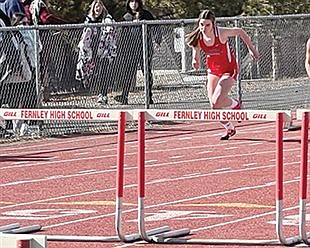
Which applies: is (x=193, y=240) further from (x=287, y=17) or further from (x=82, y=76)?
(x=287, y=17)

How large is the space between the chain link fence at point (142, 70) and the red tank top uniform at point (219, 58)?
366cm

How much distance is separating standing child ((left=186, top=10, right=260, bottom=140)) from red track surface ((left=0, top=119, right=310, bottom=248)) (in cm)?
83

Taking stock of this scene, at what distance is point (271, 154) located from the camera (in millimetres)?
16359

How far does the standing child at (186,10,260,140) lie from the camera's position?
56.7 feet

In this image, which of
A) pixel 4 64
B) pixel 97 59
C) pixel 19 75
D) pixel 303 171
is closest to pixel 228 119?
pixel 303 171

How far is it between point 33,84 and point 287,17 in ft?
18.0

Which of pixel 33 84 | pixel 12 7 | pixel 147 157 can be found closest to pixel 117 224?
pixel 147 157

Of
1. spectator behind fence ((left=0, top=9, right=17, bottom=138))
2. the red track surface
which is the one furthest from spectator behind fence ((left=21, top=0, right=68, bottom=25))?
the red track surface

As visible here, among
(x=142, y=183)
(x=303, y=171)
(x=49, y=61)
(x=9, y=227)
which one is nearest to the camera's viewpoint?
(x=303, y=171)

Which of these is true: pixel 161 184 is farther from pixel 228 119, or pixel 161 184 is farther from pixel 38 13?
pixel 38 13

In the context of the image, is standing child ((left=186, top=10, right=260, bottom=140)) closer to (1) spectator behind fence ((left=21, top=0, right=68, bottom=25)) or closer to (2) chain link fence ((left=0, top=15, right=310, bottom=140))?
(2) chain link fence ((left=0, top=15, right=310, bottom=140))

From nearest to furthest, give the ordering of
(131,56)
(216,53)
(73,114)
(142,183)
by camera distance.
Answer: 1. (142,183)
2. (73,114)
3. (216,53)
4. (131,56)

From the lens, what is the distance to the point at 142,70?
851 inches

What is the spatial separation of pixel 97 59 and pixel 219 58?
14.0 ft
